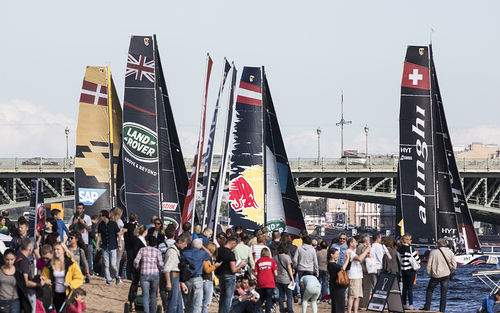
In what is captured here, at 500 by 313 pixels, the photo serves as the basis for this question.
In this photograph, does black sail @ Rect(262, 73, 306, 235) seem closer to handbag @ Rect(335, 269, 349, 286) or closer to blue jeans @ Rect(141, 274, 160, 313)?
handbag @ Rect(335, 269, 349, 286)

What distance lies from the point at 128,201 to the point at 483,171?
45862 millimetres

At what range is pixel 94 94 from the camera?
30.3 metres

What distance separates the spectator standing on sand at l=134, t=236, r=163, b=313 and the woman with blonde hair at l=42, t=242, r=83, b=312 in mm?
2206

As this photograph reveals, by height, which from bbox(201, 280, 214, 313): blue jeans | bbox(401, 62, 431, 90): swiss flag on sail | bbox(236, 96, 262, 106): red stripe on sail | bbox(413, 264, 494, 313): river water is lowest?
bbox(413, 264, 494, 313): river water

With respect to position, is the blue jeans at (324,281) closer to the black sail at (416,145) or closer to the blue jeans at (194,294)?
the blue jeans at (194,294)

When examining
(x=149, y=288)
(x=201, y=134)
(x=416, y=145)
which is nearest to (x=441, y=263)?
(x=201, y=134)

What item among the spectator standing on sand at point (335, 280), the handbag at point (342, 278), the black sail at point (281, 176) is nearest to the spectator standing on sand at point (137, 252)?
the spectator standing on sand at point (335, 280)

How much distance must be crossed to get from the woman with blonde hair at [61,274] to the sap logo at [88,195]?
15687 mm

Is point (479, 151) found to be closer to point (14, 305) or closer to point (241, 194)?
point (241, 194)

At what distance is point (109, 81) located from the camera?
30.4 m

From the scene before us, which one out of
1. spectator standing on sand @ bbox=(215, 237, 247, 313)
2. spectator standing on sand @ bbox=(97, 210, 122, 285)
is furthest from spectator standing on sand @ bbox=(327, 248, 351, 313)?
spectator standing on sand @ bbox=(97, 210, 122, 285)

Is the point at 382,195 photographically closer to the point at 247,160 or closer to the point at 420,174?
Result: the point at 420,174

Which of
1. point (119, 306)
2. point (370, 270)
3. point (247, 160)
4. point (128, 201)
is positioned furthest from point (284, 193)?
point (119, 306)

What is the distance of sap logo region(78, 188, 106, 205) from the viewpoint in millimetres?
30547
